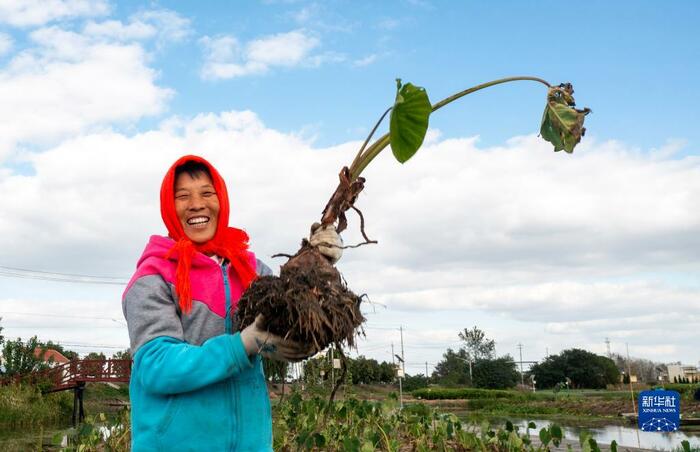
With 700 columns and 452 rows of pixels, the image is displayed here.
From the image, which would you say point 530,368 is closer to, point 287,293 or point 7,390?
point 7,390

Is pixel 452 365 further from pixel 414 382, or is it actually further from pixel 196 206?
pixel 196 206

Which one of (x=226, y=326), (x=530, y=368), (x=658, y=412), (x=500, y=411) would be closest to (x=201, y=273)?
(x=226, y=326)

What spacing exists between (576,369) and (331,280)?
4214 cm

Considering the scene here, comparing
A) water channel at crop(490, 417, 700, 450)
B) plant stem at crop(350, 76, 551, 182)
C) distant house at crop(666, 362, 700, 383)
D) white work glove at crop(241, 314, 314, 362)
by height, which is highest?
plant stem at crop(350, 76, 551, 182)

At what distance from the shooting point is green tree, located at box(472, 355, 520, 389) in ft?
124

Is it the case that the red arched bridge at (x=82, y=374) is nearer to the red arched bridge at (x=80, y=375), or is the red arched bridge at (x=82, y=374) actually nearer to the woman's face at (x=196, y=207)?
the red arched bridge at (x=80, y=375)

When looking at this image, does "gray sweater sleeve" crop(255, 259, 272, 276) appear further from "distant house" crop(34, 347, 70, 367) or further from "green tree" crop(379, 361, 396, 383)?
"green tree" crop(379, 361, 396, 383)

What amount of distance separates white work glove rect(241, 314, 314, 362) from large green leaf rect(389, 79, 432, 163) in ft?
Result: 2.87

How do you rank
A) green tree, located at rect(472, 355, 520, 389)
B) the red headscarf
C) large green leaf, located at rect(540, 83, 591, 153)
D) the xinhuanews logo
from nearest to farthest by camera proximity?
the red headscarf → large green leaf, located at rect(540, 83, 591, 153) → the xinhuanews logo → green tree, located at rect(472, 355, 520, 389)

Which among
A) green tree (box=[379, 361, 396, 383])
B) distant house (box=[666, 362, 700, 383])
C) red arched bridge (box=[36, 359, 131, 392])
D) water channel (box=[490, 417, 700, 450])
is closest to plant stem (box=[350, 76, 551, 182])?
water channel (box=[490, 417, 700, 450])

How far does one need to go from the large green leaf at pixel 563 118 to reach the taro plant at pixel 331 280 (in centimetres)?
39

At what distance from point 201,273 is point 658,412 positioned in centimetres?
559

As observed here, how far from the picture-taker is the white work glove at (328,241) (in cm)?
190

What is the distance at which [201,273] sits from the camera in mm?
1783
